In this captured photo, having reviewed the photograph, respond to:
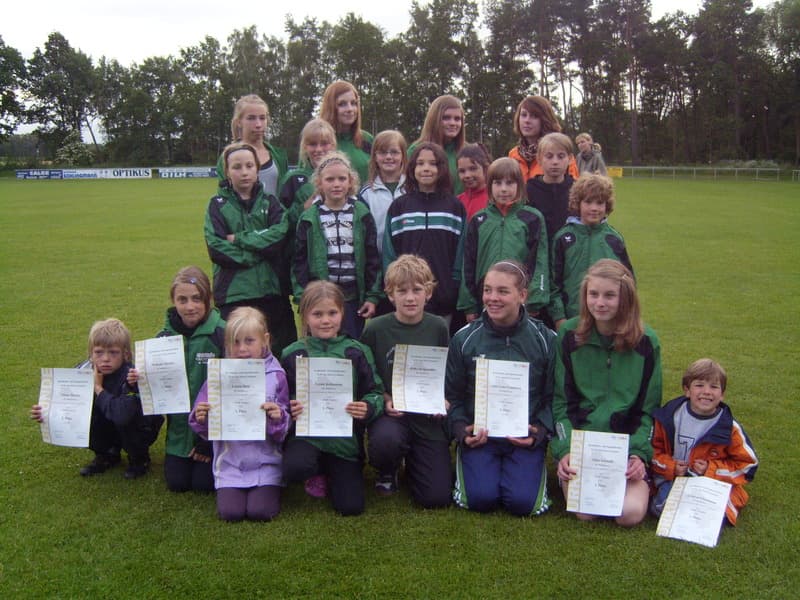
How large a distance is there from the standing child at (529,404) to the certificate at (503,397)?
0.06 meters

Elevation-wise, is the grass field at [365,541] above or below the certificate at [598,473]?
below

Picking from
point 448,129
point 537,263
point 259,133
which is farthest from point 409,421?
point 259,133

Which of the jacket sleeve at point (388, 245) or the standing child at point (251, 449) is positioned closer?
the standing child at point (251, 449)

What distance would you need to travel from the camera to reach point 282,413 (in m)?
3.97

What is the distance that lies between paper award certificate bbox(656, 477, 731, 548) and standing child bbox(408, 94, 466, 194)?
9.42 ft

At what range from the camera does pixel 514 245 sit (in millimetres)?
4793

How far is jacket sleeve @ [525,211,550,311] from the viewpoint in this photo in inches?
192

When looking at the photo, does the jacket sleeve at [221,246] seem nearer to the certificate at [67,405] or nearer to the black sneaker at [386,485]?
the certificate at [67,405]

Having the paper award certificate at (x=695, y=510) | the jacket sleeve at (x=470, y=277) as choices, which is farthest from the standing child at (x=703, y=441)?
the jacket sleeve at (x=470, y=277)

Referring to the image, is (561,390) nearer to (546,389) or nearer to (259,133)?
(546,389)

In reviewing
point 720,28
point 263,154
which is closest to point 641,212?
point 263,154

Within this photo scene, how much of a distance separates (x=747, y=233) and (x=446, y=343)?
15524 millimetres

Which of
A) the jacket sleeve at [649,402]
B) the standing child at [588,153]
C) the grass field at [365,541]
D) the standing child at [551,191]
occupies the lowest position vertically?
the grass field at [365,541]

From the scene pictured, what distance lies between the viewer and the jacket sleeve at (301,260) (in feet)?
16.3
